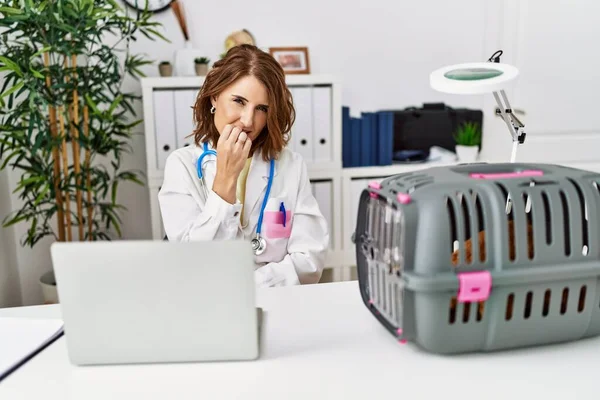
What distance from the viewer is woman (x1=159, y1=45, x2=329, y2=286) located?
1420 mm

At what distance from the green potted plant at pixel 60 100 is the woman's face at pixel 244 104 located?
85 cm

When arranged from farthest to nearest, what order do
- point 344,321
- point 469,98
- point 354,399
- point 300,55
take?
1. point 469,98
2. point 300,55
3. point 344,321
4. point 354,399

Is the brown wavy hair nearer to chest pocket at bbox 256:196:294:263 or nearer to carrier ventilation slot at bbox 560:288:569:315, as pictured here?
chest pocket at bbox 256:196:294:263

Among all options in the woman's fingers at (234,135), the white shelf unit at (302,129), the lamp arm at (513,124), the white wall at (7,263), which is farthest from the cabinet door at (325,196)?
the lamp arm at (513,124)

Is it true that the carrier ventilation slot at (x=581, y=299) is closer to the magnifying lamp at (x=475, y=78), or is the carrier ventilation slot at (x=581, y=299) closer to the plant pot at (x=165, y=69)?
the magnifying lamp at (x=475, y=78)

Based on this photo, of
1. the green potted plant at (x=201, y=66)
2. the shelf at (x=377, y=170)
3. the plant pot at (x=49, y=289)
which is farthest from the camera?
the shelf at (x=377, y=170)

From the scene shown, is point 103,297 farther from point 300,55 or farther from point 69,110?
point 300,55

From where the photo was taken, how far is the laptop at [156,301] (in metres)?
0.77

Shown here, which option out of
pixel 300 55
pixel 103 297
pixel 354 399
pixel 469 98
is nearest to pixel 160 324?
pixel 103 297

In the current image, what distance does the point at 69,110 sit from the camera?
89.7 inches

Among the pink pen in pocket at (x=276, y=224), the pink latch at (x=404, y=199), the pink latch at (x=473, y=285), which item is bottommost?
the pink pen in pocket at (x=276, y=224)

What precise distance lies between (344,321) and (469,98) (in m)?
2.21

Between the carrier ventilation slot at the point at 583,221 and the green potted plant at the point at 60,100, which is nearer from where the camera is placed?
the carrier ventilation slot at the point at 583,221

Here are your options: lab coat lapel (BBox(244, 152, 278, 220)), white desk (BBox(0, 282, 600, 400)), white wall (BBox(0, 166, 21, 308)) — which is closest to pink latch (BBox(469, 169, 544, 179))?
white desk (BBox(0, 282, 600, 400))
